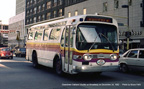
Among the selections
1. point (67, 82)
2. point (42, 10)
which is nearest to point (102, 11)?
point (42, 10)

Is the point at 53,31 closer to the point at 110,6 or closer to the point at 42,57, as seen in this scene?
the point at 42,57

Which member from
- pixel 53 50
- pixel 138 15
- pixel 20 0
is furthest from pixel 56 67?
pixel 20 0

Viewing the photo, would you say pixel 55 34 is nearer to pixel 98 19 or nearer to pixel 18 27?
pixel 98 19

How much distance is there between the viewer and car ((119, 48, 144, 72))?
39.1ft

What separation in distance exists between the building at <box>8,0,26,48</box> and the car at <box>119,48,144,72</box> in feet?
192

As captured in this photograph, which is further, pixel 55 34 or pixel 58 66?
pixel 55 34

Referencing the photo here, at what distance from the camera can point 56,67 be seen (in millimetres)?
11539

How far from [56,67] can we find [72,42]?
2.45 meters

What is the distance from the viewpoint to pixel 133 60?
1248 cm

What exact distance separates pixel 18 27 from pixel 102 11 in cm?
5055

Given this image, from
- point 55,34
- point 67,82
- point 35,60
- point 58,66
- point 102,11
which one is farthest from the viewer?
point 102,11

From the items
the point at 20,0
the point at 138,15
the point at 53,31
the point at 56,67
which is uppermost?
the point at 20,0

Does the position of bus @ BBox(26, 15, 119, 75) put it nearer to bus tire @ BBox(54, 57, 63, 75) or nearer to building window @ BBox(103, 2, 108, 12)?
bus tire @ BBox(54, 57, 63, 75)

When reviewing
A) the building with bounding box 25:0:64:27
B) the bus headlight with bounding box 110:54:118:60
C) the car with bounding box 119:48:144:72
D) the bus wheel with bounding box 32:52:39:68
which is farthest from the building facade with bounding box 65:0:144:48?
the bus headlight with bounding box 110:54:118:60
